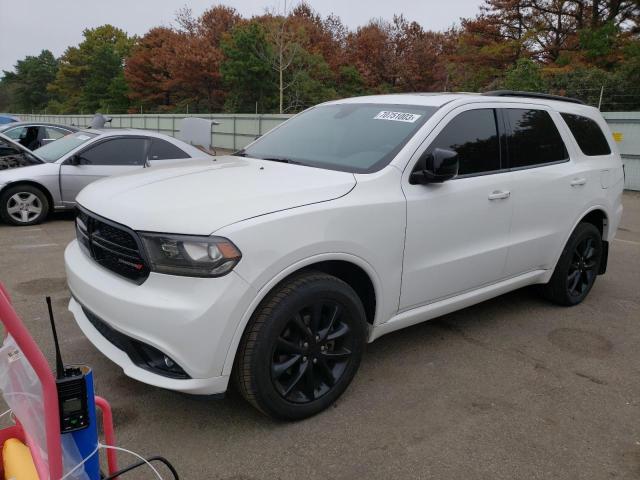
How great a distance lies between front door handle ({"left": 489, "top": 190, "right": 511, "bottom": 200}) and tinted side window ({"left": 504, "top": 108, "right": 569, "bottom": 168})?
0.90ft

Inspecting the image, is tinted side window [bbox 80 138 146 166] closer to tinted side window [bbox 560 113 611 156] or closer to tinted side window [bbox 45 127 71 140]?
tinted side window [bbox 45 127 71 140]

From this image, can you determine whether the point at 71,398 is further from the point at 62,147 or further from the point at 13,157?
the point at 62,147

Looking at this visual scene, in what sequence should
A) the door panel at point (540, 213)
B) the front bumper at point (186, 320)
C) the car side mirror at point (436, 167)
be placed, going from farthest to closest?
the door panel at point (540, 213)
the car side mirror at point (436, 167)
the front bumper at point (186, 320)

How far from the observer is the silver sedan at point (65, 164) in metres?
7.71

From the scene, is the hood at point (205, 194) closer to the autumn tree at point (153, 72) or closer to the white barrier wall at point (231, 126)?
the white barrier wall at point (231, 126)

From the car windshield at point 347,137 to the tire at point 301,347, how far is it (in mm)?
830

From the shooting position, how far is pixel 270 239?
8.46 ft

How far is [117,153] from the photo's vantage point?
8.28 m

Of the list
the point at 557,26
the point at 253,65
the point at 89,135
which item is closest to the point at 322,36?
the point at 253,65

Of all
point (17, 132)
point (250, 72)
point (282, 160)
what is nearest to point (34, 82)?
point (250, 72)

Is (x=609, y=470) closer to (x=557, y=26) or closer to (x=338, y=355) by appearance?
(x=338, y=355)

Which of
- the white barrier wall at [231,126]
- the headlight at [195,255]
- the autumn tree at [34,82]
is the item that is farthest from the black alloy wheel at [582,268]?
the autumn tree at [34,82]

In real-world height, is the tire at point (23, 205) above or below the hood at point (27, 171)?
below

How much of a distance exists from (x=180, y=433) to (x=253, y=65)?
35.1 m
